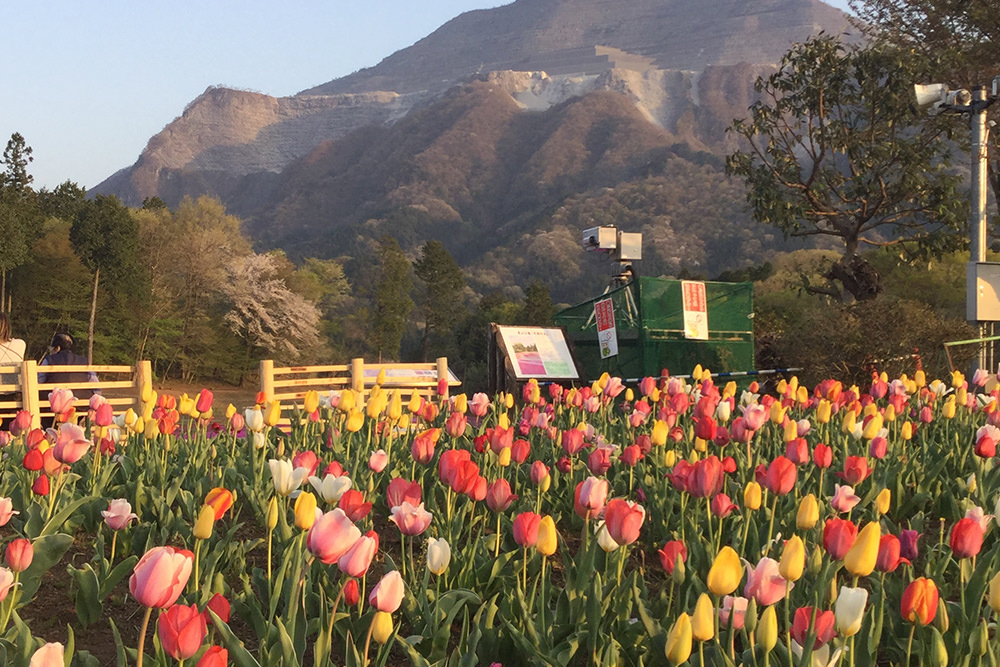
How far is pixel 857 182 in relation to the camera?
1845cm

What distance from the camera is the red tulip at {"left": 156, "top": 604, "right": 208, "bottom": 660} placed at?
1.55 m

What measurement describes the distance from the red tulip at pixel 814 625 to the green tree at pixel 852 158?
16.8 metres

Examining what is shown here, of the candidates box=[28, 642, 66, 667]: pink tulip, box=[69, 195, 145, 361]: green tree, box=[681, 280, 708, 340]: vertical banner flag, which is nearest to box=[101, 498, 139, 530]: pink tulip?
box=[28, 642, 66, 667]: pink tulip

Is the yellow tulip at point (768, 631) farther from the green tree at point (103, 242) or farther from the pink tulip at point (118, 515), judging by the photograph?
the green tree at point (103, 242)

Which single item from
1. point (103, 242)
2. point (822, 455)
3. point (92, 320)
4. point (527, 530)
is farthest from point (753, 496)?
point (103, 242)

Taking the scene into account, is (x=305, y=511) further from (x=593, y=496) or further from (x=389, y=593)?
(x=593, y=496)

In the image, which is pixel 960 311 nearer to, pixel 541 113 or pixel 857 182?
pixel 857 182

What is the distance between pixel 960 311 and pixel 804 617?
17.8m

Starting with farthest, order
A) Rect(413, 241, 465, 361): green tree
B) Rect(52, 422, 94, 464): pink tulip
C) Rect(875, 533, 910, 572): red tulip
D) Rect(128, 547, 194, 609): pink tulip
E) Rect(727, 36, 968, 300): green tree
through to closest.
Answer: Rect(413, 241, 465, 361): green tree
Rect(727, 36, 968, 300): green tree
Rect(52, 422, 94, 464): pink tulip
Rect(875, 533, 910, 572): red tulip
Rect(128, 547, 194, 609): pink tulip

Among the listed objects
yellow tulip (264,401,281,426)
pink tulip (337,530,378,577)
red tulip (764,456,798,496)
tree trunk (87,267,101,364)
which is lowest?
tree trunk (87,267,101,364)

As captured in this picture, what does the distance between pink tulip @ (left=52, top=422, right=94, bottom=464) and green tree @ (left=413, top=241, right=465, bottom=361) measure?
4579 cm

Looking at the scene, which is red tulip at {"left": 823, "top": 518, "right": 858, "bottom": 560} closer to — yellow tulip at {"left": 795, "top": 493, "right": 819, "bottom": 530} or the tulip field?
the tulip field

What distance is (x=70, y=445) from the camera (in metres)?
3.15

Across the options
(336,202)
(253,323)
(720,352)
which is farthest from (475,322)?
(336,202)
